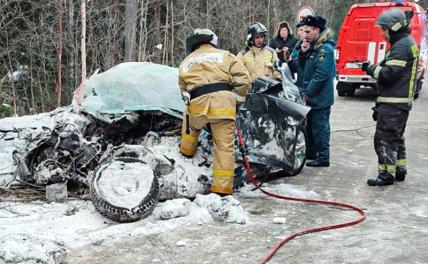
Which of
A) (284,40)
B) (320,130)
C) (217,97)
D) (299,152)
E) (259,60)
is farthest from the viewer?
(284,40)

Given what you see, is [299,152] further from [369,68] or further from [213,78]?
[213,78]

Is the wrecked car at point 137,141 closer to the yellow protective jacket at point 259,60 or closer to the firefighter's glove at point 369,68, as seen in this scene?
the yellow protective jacket at point 259,60

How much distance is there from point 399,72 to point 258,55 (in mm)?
2199

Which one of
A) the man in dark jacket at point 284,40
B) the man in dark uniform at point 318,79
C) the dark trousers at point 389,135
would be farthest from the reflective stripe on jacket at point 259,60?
the man in dark jacket at point 284,40

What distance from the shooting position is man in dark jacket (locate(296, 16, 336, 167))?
237 inches

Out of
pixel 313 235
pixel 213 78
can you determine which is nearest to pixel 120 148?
pixel 213 78

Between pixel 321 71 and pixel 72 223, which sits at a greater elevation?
pixel 321 71

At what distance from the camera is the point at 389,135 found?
17.5ft

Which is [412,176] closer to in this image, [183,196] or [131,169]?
[183,196]

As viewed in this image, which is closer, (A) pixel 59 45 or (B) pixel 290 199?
(B) pixel 290 199

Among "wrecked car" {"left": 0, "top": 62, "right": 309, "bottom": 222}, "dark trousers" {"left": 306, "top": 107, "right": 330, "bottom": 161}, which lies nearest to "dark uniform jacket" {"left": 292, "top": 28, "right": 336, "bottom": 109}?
"dark trousers" {"left": 306, "top": 107, "right": 330, "bottom": 161}

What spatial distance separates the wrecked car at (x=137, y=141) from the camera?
433 centimetres

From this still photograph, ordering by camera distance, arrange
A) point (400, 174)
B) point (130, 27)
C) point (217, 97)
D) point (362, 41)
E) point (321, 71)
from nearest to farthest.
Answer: point (217, 97) < point (400, 174) < point (321, 71) < point (130, 27) < point (362, 41)

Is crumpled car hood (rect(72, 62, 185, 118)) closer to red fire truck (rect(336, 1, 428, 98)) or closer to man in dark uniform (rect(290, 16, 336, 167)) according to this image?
man in dark uniform (rect(290, 16, 336, 167))
